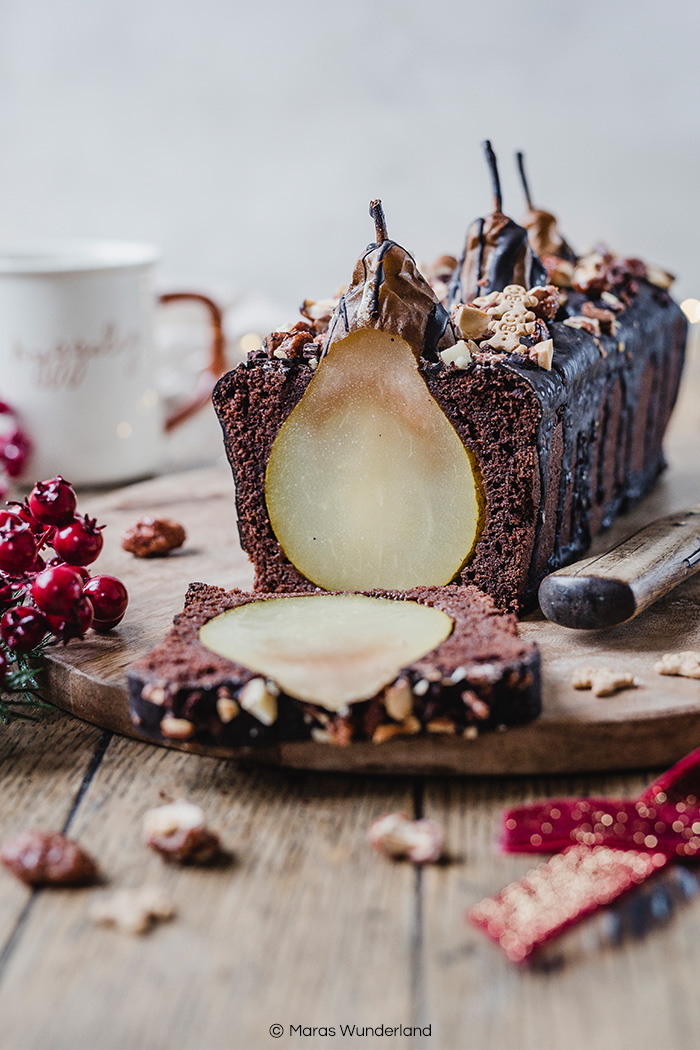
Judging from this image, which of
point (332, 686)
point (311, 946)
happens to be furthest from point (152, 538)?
point (311, 946)

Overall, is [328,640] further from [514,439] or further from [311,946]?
[514,439]

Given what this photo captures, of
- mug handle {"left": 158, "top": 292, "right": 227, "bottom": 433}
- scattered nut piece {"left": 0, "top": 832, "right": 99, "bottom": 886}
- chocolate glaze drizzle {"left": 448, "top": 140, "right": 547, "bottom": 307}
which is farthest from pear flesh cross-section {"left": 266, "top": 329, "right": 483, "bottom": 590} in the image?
mug handle {"left": 158, "top": 292, "right": 227, "bottom": 433}

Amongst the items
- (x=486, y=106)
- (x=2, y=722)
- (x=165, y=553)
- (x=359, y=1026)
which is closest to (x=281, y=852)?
(x=359, y=1026)

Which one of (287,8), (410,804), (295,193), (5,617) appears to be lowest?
A: (410,804)

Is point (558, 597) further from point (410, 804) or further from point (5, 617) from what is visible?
point (5, 617)

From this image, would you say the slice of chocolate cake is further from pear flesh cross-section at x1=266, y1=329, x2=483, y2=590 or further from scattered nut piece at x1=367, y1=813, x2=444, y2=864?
pear flesh cross-section at x1=266, y1=329, x2=483, y2=590
